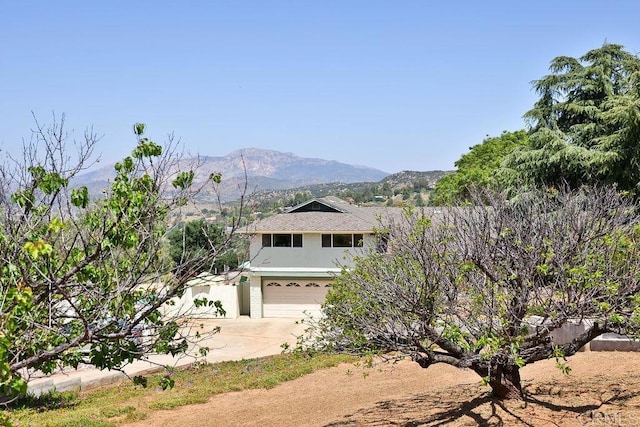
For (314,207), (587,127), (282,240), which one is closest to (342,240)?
(282,240)

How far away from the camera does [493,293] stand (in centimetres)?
859

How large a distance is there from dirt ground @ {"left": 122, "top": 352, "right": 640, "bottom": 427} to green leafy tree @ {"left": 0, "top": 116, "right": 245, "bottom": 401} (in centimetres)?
492

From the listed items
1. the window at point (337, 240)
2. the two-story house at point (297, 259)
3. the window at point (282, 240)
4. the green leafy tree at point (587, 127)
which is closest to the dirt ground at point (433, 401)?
the green leafy tree at point (587, 127)

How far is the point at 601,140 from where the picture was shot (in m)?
21.5

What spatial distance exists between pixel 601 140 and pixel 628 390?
13.0m

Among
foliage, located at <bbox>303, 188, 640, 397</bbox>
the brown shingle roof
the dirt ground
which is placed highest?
the brown shingle roof

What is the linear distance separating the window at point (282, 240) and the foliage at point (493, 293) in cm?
1959

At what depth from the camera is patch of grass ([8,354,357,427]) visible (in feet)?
40.2

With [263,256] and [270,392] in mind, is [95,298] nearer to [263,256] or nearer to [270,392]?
[270,392]

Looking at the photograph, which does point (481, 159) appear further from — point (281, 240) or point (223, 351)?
point (223, 351)

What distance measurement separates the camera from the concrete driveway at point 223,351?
15.9 m

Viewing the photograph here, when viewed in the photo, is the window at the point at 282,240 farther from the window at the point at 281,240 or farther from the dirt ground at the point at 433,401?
the dirt ground at the point at 433,401

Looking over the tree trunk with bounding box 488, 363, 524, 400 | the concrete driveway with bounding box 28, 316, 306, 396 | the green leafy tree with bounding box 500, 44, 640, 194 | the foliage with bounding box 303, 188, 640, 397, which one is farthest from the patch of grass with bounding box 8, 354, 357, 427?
the green leafy tree with bounding box 500, 44, 640, 194

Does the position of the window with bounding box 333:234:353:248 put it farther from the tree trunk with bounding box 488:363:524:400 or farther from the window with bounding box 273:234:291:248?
the tree trunk with bounding box 488:363:524:400
